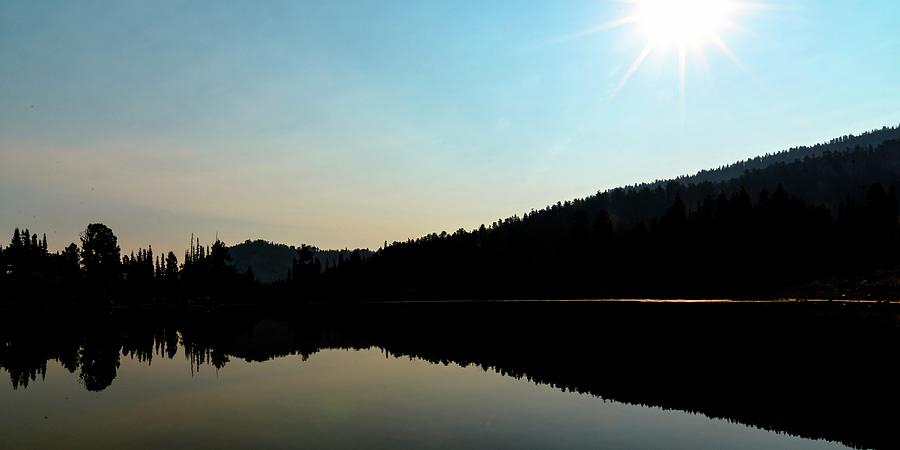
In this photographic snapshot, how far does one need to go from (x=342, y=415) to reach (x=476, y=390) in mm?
9835

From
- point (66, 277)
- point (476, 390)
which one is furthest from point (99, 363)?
point (66, 277)

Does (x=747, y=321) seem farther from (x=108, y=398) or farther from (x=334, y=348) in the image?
(x=108, y=398)

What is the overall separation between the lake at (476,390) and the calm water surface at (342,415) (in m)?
0.14

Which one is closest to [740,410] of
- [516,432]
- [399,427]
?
[516,432]

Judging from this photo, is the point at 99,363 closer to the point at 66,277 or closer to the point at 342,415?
the point at 342,415

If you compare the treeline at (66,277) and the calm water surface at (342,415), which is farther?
the treeline at (66,277)

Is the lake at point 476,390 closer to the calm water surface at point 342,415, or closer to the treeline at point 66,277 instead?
the calm water surface at point 342,415

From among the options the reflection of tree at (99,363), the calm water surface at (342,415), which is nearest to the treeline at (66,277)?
the reflection of tree at (99,363)

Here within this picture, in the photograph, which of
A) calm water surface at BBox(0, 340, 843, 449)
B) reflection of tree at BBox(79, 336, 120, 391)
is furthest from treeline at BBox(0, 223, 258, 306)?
calm water surface at BBox(0, 340, 843, 449)

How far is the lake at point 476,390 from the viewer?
84.1ft

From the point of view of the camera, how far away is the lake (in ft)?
84.1

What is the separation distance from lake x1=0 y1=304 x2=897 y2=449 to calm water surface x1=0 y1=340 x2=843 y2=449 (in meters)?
0.14

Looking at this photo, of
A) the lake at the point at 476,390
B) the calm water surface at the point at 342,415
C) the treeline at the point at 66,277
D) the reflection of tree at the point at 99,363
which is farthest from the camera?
the treeline at the point at 66,277

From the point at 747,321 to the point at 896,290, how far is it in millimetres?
49529
